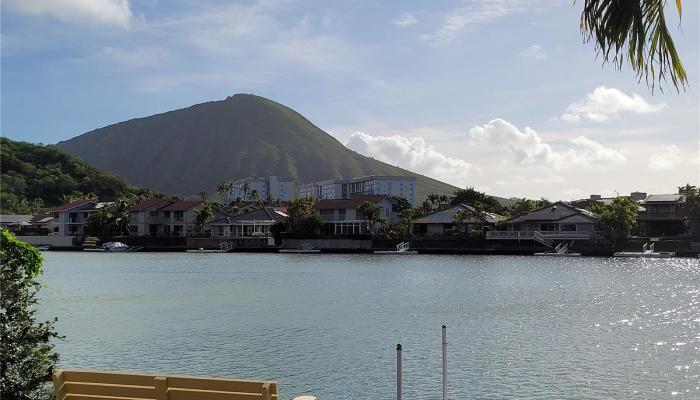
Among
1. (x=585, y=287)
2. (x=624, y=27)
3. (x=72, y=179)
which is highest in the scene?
(x=72, y=179)

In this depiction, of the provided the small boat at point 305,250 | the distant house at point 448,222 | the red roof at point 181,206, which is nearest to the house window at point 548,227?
the distant house at point 448,222

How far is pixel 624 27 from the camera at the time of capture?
13.8 feet

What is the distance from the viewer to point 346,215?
407 ft

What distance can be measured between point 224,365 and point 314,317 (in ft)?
42.8

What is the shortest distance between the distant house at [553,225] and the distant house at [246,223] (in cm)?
4550

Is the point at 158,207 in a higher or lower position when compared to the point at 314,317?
higher

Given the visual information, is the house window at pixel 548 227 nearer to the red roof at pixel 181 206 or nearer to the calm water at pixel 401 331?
the calm water at pixel 401 331

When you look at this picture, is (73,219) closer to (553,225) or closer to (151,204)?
(151,204)

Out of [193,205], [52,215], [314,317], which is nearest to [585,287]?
[314,317]

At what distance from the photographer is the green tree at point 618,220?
9188 cm

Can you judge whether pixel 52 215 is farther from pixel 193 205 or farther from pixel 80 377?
pixel 80 377

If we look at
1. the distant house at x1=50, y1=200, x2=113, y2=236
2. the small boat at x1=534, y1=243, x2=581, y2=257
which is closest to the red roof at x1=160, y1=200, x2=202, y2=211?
the distant house at x1=50, y1=200, x2=113, y2=236

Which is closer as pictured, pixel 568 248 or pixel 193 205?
pixel 568 248

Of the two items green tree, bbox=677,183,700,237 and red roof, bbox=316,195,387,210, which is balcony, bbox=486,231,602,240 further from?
red roof, bbox=316,195,387,210
